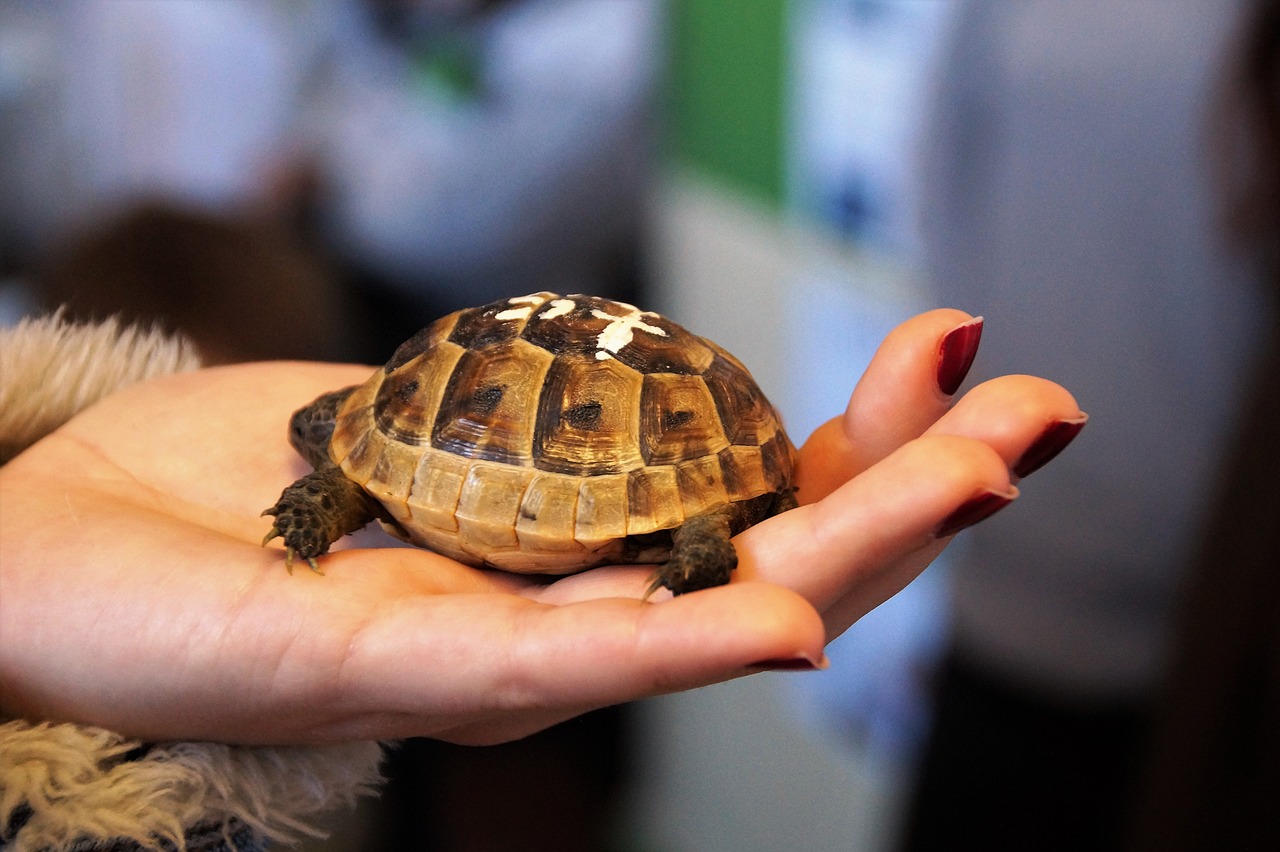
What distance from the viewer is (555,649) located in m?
1.21

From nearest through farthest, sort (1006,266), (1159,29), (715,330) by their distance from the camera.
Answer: (1159,29) < (1006,266) < (715,330)

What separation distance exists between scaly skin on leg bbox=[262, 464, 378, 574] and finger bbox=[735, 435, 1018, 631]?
24.8 inches

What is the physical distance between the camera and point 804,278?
11.9 feet

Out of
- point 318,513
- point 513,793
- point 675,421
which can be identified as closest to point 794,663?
point 675,421

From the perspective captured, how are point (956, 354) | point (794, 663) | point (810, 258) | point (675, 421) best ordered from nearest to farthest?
1. point (794, 663)
2. point (956, 354)
3. point (675, 421)
4. point (810, 258)

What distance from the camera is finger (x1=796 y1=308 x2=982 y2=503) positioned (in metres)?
1.54

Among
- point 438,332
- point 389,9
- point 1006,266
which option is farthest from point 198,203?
point 1006,266

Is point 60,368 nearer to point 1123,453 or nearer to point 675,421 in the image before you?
point 675,421

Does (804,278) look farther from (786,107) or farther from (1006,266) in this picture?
(1006,266)

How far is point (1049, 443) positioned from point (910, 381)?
0.76 feet

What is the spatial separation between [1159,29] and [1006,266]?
0.63m

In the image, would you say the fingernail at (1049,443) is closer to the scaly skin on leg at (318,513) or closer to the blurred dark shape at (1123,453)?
the blurred dark shape at (1123,453)

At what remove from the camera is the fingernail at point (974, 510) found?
1.25m

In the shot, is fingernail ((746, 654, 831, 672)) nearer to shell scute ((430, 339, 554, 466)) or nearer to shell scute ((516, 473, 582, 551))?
shell scute ((516, 473, 582, 551))
